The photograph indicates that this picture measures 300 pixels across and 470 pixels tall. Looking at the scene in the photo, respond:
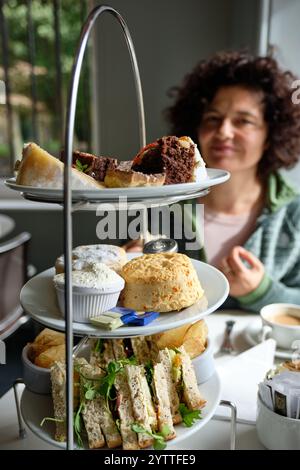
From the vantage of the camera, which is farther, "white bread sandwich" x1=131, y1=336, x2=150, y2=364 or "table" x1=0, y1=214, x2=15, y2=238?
"table" x1=0, y1=214, x2=15, y2=238

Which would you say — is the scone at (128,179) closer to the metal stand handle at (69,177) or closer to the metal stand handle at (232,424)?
the metal stand handle at (69,177)

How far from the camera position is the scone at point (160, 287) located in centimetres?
56

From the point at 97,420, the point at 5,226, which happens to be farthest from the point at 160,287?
the point at 5,226

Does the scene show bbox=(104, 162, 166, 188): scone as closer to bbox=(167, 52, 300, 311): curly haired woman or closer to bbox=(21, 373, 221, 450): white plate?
bbox=(21, 373, 221, 450): white plate

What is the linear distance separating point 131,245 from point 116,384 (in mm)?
630

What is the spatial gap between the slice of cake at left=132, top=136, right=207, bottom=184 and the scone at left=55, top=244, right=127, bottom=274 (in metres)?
0.14

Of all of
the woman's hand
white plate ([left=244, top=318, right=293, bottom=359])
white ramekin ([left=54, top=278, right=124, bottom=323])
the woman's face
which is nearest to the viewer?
white ramekin ([left=54, top=278, right=124, bottom=323])

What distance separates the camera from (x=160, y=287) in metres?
0.56

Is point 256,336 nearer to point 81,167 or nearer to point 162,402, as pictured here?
point 162,402

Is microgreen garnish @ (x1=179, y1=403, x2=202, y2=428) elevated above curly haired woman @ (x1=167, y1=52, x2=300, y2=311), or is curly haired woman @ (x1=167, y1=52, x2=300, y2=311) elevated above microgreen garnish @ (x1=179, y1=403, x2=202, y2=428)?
curly haired woman @ (x1=167, y1=52, x2=300, y2=311)

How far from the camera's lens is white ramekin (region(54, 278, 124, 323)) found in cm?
52

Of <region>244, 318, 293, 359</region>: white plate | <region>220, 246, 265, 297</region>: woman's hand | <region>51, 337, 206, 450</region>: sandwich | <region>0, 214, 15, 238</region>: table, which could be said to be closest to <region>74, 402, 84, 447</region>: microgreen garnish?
<region>51, 337, 206, 450</region>: sandwich

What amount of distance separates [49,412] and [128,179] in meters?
0.35

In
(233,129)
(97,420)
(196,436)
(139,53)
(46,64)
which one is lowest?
(196,436)
